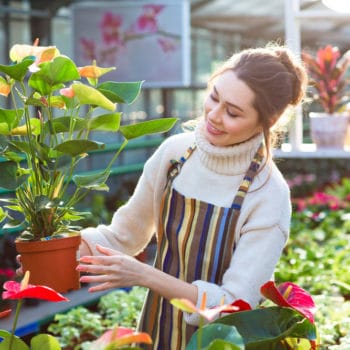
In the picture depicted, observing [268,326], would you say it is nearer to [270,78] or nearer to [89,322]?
[270,78]

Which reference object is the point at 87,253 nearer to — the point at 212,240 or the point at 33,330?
the point at 212,240

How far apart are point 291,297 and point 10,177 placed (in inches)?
22.8

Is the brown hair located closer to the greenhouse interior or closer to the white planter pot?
the greenhouse interior

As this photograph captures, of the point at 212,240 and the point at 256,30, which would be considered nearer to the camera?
the point at 212,240

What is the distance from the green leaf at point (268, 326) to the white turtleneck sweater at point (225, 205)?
Answer: 22 centimetres

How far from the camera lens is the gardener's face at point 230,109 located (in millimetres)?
1783

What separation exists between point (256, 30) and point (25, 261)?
51.6 feet

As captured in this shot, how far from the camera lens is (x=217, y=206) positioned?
1877mm

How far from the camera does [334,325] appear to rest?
283 cm

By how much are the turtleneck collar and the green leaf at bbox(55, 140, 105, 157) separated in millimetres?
388

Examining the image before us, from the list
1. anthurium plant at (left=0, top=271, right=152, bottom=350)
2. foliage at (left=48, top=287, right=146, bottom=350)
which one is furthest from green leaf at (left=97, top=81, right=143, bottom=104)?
foliage at (left=48, top=287, right=146, bottom=350)

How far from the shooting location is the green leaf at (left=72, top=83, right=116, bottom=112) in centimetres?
142

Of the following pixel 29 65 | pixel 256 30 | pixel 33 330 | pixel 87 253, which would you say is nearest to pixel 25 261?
pixel 87 253

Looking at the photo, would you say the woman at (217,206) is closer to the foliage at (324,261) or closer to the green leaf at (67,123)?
the green leaf at (67,123)
